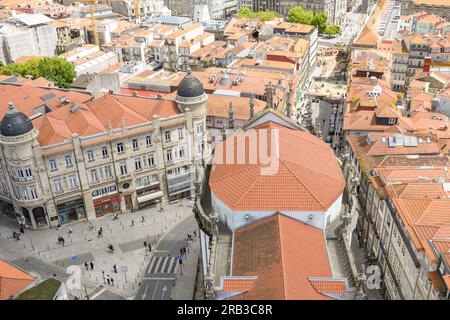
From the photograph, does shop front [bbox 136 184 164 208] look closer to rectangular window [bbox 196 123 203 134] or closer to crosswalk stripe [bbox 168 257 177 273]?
rectangular window [bbox 196 123 203 134]

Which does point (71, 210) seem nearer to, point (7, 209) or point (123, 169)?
point (123, 169)

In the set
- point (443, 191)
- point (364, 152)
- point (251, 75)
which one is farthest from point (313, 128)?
point (251, 75)

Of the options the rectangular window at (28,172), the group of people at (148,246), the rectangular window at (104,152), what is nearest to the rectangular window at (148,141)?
the rectangular window at (104,152)

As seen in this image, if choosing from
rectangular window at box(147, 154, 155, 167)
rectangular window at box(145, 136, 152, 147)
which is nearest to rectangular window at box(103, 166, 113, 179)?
rectangular window at box(147, 154, 155, 167)

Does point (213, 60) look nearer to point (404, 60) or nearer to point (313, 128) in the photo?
point (404, 60)

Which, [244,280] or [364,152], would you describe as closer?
[244,280]
